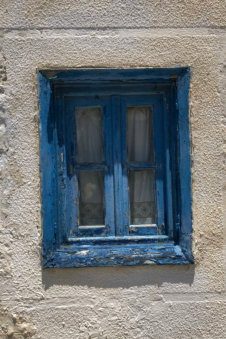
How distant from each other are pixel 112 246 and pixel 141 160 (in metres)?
0.57

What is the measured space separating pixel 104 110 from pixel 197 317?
1381 mm

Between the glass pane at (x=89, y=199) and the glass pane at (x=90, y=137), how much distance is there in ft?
0.32

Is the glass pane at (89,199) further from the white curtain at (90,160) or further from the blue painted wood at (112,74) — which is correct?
the blue painted wood at (112,74)

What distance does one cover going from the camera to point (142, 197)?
8.63 feet

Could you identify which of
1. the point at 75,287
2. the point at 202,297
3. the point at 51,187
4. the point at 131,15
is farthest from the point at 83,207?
the point at 131,15

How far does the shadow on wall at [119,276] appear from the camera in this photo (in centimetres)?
243

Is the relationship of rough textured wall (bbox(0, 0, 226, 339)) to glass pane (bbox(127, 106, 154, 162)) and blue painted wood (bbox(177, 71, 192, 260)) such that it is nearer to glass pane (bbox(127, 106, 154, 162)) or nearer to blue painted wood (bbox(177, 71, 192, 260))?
blue painted wood (bbox(177, 71, 192, 260))

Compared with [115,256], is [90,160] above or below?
above

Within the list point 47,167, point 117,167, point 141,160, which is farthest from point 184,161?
point 47,167

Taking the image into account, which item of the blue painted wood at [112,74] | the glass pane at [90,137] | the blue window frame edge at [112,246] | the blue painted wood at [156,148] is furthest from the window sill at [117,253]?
the blue painted wood at [112,74]

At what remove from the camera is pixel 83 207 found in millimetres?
2617

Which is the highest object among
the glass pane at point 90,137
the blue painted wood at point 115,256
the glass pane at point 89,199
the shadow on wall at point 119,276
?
the glass pane at point 90,137

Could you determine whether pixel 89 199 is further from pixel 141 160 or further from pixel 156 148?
pixel 156 148

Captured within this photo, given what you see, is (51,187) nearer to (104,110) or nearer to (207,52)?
(104,110)
